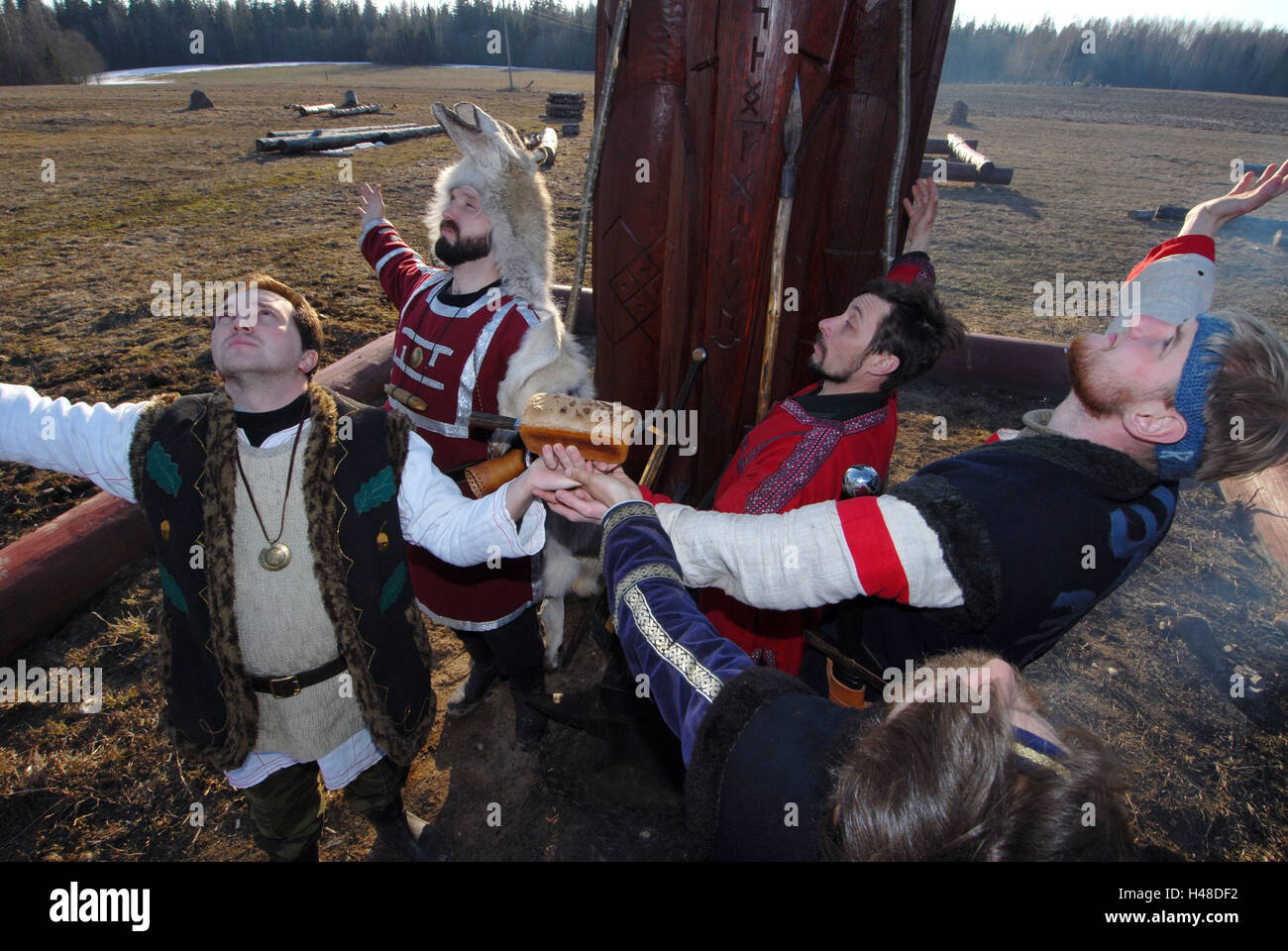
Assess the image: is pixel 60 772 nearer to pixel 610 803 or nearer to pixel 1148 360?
pixel 610 803

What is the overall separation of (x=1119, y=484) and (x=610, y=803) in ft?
7.83

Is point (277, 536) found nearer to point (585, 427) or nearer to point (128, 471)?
point (128, 471)

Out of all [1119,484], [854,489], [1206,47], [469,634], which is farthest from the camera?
[1206,47]

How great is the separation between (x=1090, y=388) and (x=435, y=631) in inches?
137

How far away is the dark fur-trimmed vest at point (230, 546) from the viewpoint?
188 centimetres

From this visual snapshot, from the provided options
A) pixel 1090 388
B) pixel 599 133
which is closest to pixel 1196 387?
pixel 1090 388

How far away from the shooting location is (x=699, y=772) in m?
1.22

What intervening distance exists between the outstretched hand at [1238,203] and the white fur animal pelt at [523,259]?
7.73 ft

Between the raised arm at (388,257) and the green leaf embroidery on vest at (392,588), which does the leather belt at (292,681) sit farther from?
the raised arm at (388,257)

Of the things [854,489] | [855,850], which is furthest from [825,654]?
[855,850]

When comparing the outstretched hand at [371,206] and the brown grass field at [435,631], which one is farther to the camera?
the outstretched hand at [371,206]

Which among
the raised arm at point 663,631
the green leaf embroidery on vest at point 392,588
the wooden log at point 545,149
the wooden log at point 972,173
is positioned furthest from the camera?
the wooden log at point 972,173

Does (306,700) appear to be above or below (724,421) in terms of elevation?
below

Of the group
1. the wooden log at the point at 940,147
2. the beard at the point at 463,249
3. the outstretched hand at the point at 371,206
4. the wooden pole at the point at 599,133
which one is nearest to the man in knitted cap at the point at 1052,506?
the wooden pole at the point at 599,133
